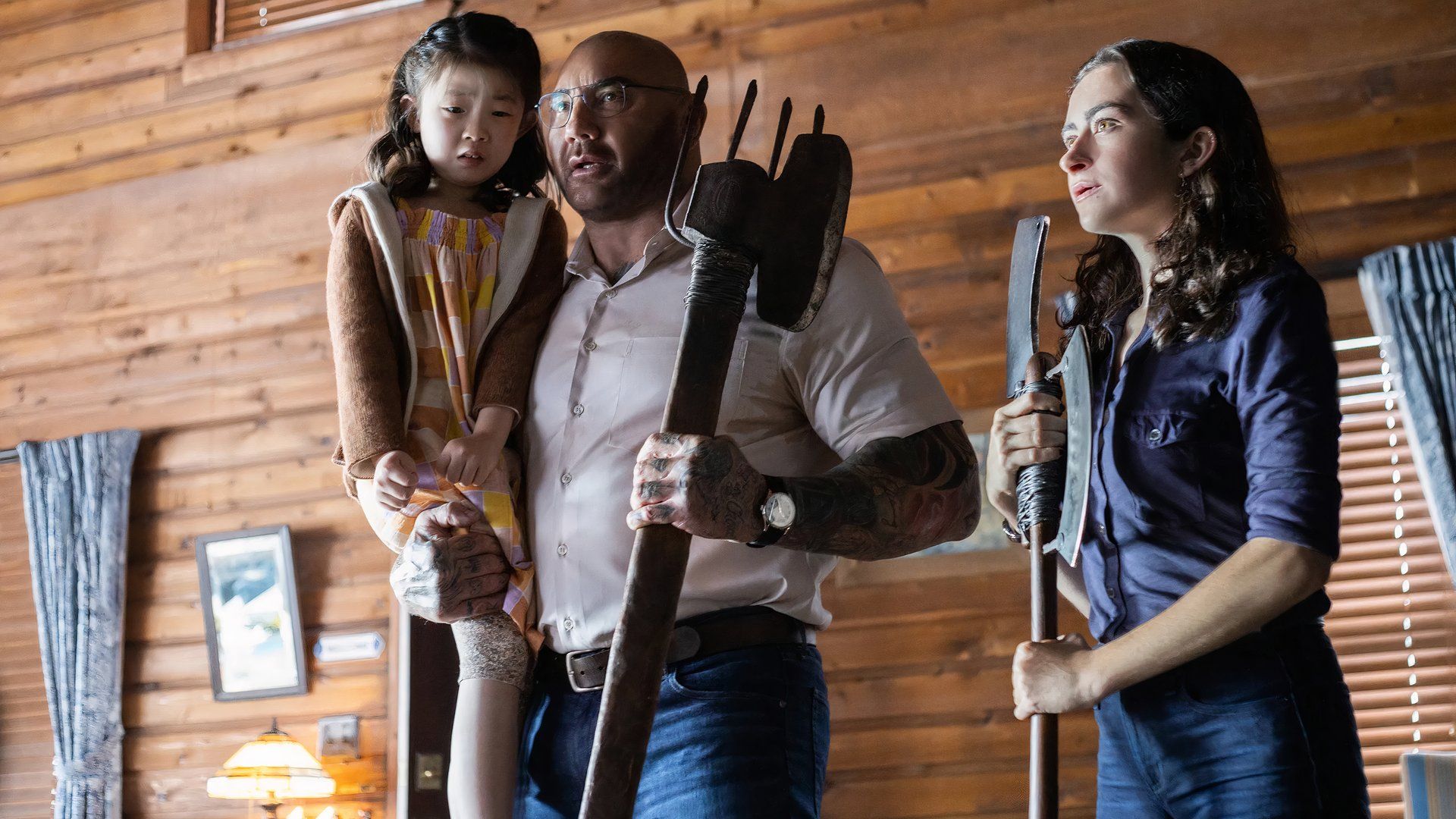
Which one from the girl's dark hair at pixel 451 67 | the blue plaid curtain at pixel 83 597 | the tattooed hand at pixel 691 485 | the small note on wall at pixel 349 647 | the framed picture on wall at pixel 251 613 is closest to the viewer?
the tattooed hand at pixel 691 485

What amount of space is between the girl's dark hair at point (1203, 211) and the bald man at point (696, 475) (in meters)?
0.30

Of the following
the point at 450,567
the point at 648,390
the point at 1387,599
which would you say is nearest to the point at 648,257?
the point at 648,390

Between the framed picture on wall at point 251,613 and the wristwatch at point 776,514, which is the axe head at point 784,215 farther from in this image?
the framed picture on wall at point 251,613

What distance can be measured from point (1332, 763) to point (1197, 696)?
0.46 feet

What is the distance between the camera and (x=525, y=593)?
158 centimetres

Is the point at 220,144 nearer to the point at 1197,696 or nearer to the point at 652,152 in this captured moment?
the point at 652,152

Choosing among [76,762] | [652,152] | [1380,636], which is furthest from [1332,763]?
[76,762]

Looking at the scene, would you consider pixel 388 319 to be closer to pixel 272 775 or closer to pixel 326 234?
pixel 272 775

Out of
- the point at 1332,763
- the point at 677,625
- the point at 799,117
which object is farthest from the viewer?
the point at 799,117

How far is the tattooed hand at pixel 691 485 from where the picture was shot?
120 cm

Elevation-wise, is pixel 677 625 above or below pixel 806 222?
below

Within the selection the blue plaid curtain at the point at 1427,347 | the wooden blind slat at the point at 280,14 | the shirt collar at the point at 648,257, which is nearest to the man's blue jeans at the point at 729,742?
the shirt collar at the point at 648,257

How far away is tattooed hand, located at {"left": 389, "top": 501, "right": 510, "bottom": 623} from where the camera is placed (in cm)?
153

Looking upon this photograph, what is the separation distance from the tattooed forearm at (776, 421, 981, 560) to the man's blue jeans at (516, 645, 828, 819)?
168 millimetres
